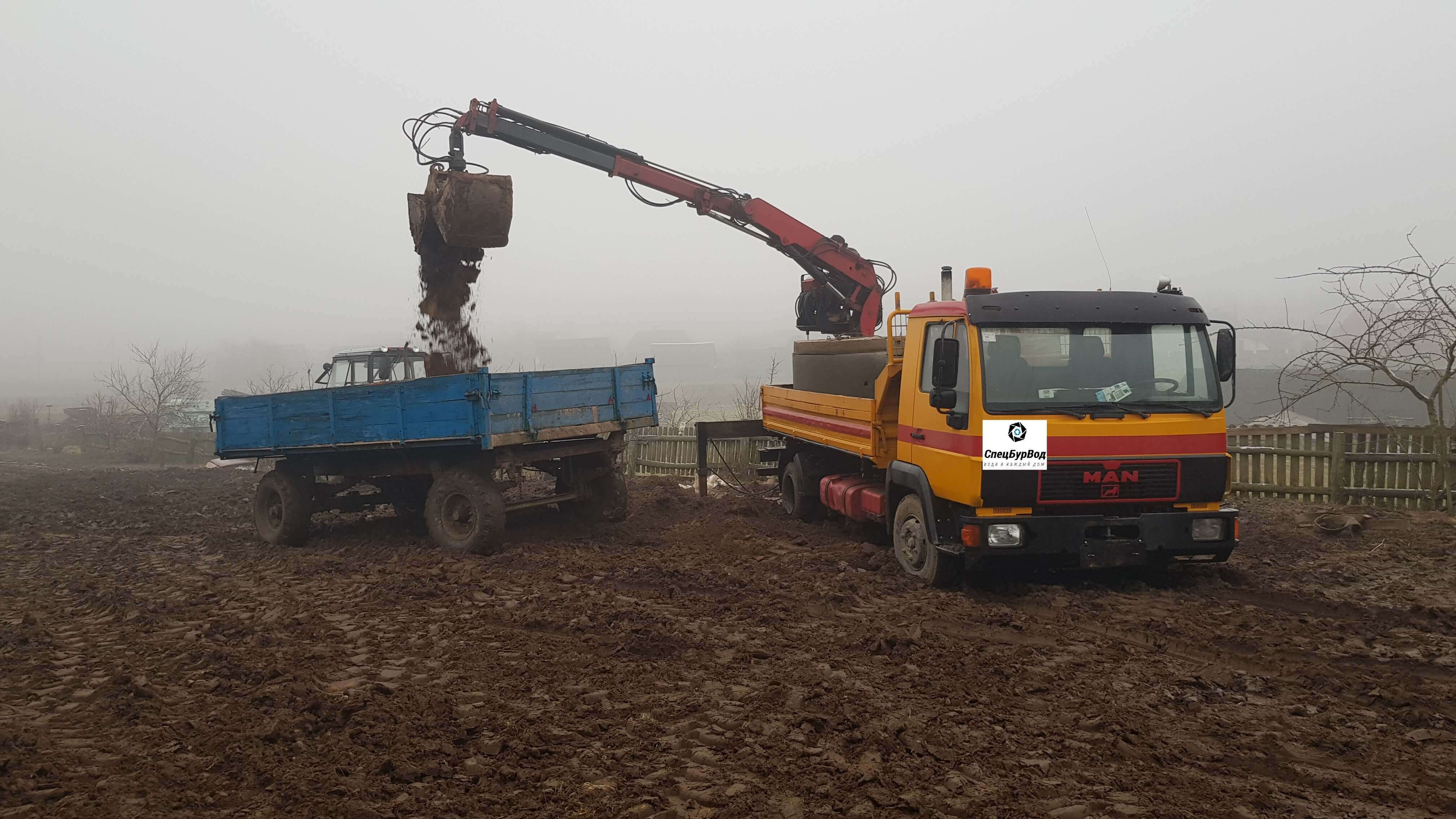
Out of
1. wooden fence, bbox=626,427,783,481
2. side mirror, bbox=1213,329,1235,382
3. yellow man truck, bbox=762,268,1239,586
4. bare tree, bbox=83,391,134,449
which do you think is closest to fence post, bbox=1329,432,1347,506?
yellow man truck, bbox=762,268,1239,586

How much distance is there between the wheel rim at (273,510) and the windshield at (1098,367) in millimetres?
8084

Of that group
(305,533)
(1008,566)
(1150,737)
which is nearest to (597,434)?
(305,533)

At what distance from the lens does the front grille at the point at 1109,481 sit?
6.20 m

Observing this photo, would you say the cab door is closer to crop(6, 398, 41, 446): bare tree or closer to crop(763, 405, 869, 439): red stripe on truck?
crop(763, 405, 869, 439): red stripe on truck

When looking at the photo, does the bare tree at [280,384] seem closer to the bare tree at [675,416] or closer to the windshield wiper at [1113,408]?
the bare tree at [675,416]

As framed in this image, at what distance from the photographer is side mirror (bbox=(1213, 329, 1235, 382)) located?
256 inches

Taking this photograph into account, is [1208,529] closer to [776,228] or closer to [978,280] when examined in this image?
[978,280]

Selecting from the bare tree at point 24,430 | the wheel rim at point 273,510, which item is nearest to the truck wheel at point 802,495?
the wheel rim at point 273,510

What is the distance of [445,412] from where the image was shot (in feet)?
28.8

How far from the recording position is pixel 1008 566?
7.17 metres

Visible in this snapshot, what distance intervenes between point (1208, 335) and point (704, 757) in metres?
4.88

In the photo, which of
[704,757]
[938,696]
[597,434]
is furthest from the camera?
[597,434]

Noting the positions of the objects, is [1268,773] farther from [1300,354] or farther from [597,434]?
[1300,354]

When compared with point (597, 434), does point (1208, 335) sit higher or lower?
higher
